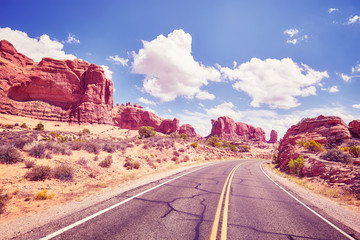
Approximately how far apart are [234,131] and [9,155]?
125 m

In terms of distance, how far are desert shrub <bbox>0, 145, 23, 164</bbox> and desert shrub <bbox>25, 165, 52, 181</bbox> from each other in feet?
4.06

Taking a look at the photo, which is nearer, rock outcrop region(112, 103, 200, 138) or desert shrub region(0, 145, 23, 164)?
desert shrub region(0, 145, 23, 164)

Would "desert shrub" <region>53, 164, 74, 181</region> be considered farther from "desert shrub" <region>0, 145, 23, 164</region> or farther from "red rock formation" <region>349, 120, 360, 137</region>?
"red rock formation" <region>349, 120, 360, 137</region>

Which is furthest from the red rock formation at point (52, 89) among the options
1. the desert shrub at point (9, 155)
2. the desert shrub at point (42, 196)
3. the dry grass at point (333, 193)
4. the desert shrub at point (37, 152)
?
the dry grass at point (333, 193)

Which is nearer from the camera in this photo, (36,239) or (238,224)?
(36,239)

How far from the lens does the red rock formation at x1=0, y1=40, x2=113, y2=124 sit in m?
55.2

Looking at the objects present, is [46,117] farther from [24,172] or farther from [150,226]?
[150,226]

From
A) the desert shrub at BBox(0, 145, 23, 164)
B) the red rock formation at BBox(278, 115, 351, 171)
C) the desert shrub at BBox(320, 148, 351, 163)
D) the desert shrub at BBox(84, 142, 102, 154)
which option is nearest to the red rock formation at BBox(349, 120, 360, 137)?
the red rock formation at BBox(278, 115, 351, 171)

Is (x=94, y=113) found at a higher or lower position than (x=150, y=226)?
higher

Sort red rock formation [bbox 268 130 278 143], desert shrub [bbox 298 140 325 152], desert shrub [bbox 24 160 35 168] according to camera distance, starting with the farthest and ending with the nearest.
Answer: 1. red rock formation [bbox 268 130 278 143]
2. desert shrub [bbox 298 140 325 152]
3. desert shrub [bbox 24 160 35 168]

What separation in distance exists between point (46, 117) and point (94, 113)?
16242mm

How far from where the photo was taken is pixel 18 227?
11.9 ft

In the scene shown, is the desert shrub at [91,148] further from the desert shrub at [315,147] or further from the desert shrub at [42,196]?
the desert shrub at [315,147]

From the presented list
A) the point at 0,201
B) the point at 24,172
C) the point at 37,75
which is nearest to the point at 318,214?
the point at 0,201
